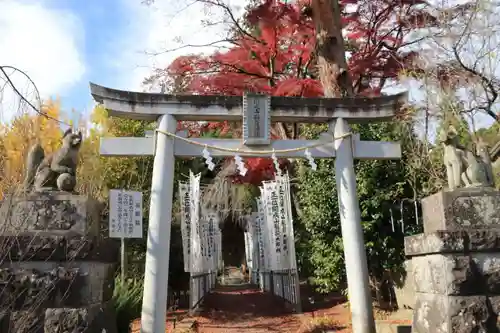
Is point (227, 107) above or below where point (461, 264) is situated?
above

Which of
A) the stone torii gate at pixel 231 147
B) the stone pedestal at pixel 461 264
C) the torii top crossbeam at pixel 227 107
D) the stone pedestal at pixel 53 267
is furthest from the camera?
the torii top crossbeam at pixel 227 107

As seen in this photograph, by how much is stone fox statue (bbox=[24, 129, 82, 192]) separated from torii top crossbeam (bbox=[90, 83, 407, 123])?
5.04 ft

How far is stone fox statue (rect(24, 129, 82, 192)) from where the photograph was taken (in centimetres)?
633

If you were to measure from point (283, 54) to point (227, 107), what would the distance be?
792 cm

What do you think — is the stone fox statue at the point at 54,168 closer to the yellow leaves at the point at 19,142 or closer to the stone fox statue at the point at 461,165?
the yellow leaves at the point at 19,142

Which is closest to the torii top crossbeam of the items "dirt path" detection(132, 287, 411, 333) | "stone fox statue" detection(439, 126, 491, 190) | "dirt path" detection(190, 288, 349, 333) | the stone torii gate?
the stone torii gate

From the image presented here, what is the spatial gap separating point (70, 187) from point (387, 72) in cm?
1176

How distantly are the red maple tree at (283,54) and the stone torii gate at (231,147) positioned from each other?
5.58m

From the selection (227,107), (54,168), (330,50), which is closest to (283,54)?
(330,50)

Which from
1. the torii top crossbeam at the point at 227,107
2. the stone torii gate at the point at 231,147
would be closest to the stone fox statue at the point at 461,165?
the stone torii gate at the point at 231,147

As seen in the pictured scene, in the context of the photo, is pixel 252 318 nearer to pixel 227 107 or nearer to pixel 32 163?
pixel 227 107

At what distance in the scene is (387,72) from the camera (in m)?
15.0

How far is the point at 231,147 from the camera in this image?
812 centimetres

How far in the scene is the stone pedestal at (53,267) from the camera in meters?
→ 5.70
